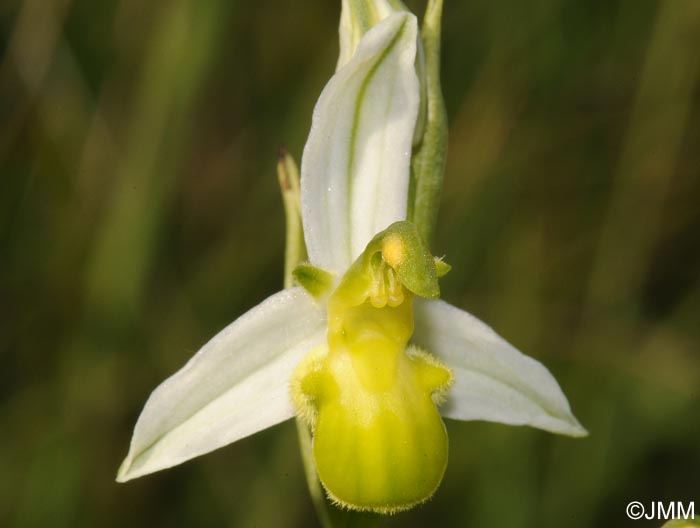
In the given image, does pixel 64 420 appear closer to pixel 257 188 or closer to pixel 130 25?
pixel 257 188

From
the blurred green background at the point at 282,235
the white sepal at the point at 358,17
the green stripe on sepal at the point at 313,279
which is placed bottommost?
the blurred green background at the point at 282,235

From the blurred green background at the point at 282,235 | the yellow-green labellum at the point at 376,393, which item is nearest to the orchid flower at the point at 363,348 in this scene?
the yellow-green labellum at the point at 376,393

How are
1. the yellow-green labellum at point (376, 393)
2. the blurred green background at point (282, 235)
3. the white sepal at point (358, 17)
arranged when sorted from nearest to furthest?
1. the yellow-green labellum at point (376, 393)
2. the white sepal at point (358, 17)
3. the blurred green background at point (282, 235)

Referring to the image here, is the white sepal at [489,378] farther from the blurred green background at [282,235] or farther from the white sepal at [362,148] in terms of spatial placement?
the blurred green background at [282,235]

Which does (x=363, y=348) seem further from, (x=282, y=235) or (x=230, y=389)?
(x=282, y=235)

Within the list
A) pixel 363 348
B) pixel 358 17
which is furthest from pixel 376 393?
pixel 358 17

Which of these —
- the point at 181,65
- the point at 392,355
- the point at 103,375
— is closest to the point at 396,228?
the point at 392,355
